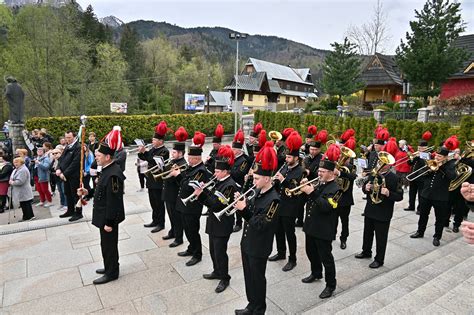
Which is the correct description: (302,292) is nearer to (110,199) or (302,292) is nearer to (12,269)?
(110,199)

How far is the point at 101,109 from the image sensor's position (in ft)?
114

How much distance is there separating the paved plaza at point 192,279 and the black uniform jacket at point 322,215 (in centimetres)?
92

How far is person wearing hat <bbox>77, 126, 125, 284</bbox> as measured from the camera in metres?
4.95

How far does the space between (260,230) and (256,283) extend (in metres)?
0.70

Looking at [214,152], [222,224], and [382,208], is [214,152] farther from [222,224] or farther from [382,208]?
[382,208]

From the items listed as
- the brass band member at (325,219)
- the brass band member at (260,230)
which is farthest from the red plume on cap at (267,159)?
the brass band member at (325,219)

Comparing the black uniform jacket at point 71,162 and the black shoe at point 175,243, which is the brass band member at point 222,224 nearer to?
the black shoe at point 175,243

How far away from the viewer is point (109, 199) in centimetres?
494

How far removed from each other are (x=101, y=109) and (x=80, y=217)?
29.6 metres

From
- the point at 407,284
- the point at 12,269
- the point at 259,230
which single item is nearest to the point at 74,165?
the point at 12,269

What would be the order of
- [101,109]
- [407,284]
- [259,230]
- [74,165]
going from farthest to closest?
[101,109] → [74,165] → [407,284] → [259,230]

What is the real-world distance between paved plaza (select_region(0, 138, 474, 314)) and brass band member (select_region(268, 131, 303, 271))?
266 mm

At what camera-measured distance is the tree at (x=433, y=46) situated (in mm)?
20719

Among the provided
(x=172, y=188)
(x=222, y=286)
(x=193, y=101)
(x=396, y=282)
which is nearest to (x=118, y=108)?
(x=193, y=101)
